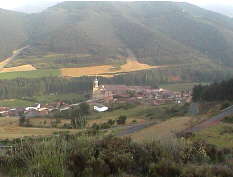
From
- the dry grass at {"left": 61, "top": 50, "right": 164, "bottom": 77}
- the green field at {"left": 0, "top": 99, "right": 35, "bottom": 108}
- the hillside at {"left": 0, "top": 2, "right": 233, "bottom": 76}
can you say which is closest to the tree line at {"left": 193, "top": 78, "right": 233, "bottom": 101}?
the green field at {"left": 0, "top": 99, "right": 35, "bottom": 108}

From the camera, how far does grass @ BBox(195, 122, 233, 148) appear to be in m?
8.99

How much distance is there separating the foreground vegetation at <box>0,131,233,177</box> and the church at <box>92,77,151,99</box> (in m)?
25.4

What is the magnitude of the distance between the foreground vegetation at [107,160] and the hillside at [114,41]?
3747cm

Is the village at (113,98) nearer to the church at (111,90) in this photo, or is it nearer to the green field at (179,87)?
the church at (111,90)

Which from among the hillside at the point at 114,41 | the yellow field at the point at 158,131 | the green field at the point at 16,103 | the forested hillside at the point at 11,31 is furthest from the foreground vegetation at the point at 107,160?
the forested hillside at the point at 11,31

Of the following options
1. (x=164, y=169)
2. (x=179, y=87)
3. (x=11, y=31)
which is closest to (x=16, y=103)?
(x=179, y=87)

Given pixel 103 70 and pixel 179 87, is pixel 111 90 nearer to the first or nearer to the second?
pixel 103 70

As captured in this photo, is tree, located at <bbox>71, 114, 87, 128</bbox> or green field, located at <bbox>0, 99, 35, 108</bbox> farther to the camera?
green field, located at <bbox>0, 99, 35, 108</bbox>

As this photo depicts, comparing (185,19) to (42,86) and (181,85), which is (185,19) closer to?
(181,85)

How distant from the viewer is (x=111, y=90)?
3216 centimetres

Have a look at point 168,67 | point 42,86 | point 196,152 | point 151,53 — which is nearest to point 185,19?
point 151,53

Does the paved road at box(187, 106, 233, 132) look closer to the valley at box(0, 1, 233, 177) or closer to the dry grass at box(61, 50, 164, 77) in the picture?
the valley at box(0, 1, 233, 177)

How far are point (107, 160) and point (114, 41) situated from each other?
172 ft

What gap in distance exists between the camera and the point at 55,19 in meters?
70.1
